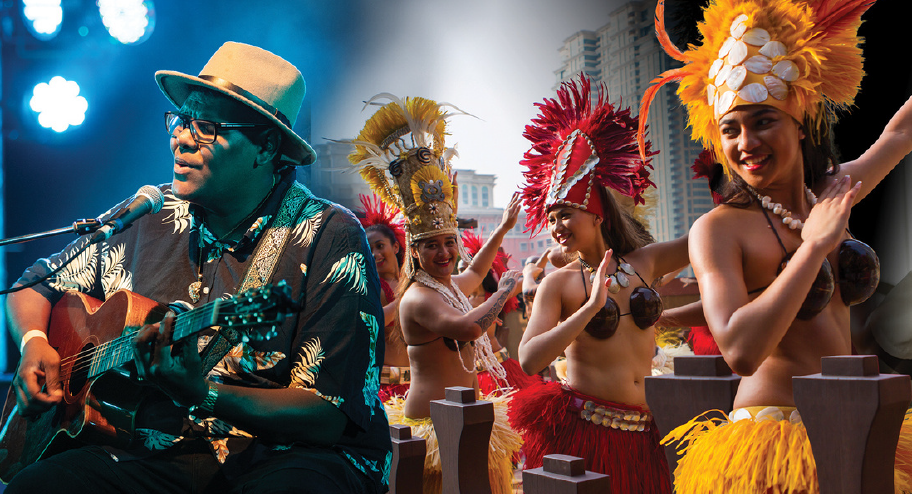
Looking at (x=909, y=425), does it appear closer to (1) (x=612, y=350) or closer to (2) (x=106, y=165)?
(1) (x=612, y=350)

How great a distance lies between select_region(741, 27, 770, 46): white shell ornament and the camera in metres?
1.45

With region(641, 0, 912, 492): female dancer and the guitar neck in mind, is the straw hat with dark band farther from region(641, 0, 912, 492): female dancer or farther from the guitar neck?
region(641, 0, 912, 492): female dancer

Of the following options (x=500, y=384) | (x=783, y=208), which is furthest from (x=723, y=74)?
(x=500, y=384)

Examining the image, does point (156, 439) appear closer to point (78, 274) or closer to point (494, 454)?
point (78, 274)

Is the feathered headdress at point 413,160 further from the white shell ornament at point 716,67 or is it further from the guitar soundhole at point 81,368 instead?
the guitar soundhole at point 81,368

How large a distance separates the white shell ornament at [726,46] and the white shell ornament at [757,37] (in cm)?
4

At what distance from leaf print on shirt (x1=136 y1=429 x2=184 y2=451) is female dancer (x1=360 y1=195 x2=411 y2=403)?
2.10 m

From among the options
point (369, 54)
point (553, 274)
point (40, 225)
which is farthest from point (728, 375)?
point (369, 54)

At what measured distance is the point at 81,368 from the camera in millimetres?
1131

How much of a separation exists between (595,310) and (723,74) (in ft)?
2.57

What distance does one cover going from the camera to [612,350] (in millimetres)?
2109

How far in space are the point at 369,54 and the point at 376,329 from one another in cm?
444

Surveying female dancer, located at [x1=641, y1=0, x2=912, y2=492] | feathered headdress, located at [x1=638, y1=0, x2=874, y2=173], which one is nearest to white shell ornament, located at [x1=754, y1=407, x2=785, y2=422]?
female dancer, located at [x1=641, y1=0, x2=912, y2=492]

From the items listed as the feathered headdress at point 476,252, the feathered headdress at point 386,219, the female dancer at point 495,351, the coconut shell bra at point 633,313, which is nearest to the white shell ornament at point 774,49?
the coconut shell bra at point 633,313
